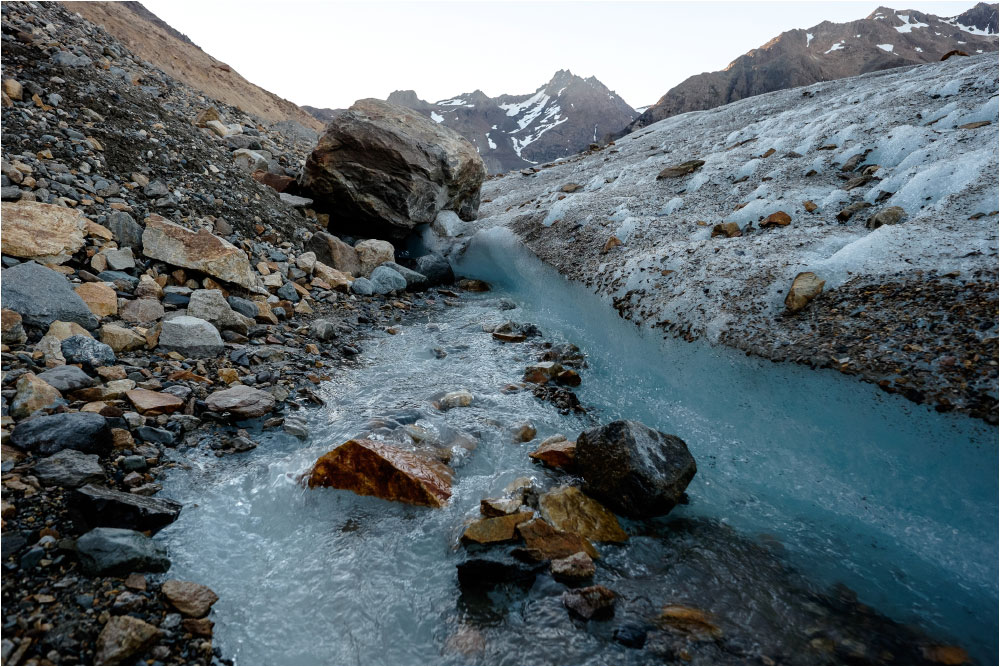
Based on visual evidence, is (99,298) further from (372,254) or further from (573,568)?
(573,568)

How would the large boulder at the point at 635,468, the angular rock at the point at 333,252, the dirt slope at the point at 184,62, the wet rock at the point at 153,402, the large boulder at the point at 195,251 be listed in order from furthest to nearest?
the dirt slope at the point at 184,62 < the angular rock at the point at 333,252 < the large boulder at the point at 195,251 < the wet rock at the point at 153,402 < the large boulder at the point at 635,468

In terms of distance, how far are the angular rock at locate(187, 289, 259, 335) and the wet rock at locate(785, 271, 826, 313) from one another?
6169mm

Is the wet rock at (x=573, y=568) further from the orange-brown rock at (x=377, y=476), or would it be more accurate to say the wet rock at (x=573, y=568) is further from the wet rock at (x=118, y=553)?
the wet rock at (x=118, y=553)

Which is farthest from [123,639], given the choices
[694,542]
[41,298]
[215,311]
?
[215,311]

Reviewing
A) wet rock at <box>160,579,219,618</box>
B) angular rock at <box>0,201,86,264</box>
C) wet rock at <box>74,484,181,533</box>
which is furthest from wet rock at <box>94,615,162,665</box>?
angular rock at <box>0,201,86,264</box>

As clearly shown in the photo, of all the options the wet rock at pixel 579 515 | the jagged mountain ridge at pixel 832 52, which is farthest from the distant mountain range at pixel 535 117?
the wet rock at pixel 579 515

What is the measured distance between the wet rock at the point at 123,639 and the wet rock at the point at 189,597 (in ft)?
0.54

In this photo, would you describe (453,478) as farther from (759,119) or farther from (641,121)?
(641,121)

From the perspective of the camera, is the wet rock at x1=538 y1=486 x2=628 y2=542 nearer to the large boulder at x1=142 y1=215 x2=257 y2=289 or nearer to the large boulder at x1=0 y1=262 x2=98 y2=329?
the large boulder at x1=0 y1=262 x2=98 y2=329

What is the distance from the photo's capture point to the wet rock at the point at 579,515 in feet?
10.5

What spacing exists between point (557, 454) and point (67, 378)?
13.2ft

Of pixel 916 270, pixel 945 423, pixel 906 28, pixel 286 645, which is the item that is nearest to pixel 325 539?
pixel 286 645

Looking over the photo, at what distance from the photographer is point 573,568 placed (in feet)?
9.36

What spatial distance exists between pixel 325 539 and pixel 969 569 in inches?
162
